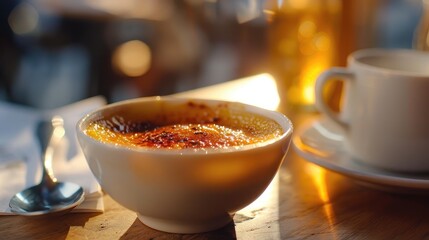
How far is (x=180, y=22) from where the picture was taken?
2.61m

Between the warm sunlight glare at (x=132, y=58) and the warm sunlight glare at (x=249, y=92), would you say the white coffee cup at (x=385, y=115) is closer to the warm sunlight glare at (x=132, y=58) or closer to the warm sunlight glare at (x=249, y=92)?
the warm sunlight glare at (x=249, y=92)

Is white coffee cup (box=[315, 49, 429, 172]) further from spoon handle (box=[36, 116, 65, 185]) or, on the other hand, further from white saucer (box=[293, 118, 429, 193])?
spoon handle (box=[36, 116, 65, 185])

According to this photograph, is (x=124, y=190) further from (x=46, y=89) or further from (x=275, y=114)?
(x=46, y=89)

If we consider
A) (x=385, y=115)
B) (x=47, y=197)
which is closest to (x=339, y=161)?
(x=385, y=115)

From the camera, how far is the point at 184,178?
0.42 metres

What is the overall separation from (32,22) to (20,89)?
0.34m

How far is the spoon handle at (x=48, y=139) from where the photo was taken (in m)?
0.56

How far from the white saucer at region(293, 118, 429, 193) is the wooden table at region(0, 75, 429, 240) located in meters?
0.02

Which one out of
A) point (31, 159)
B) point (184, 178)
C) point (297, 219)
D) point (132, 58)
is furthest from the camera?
point (132, 58)

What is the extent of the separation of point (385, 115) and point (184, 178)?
0.99 feet

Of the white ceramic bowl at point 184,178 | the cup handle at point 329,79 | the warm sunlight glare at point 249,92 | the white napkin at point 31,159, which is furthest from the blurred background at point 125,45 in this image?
the white ceramic bowl at point 184,178

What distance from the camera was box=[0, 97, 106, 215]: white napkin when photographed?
55cm

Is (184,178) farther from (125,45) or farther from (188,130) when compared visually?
(125,45)

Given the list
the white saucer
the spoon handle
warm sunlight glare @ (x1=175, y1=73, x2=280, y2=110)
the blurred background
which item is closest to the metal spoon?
the spoon handle
